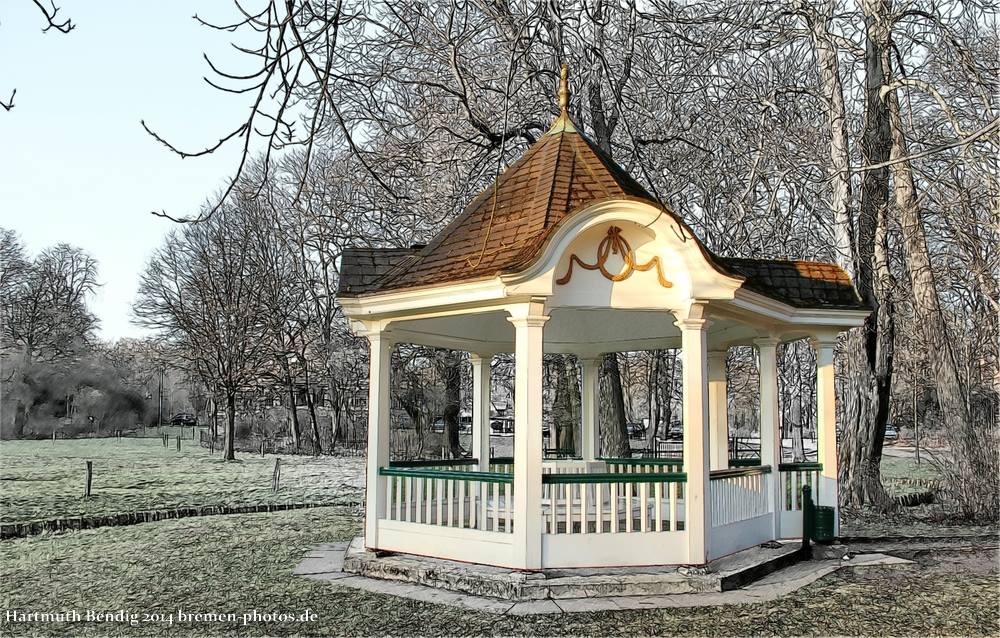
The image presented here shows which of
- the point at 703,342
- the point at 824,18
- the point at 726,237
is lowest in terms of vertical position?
the point at 703,342

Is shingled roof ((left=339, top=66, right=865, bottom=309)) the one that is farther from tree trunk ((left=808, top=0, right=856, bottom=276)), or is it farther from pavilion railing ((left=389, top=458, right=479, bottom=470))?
tree trunk ((left=808, top=0, right=856, bottom=276))

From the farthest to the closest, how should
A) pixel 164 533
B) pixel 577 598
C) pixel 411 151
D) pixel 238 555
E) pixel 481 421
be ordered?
pixel 411 151 → pixel 164 533 → pixel 481 421 → pixel 238 555 → pixel 577 598

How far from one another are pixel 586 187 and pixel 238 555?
250 inches

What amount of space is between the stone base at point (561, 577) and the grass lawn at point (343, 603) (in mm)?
527

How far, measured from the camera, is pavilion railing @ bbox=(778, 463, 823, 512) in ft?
33.8

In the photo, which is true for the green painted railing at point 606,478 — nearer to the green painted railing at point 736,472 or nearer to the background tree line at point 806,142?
the green painted railing at point 736,472

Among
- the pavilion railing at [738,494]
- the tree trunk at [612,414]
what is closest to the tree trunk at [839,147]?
the tree trunk at [612,414]

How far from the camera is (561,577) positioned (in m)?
7.93

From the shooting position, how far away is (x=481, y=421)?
38.7 feet

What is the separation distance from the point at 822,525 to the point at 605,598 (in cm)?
374

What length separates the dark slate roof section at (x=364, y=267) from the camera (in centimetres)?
962

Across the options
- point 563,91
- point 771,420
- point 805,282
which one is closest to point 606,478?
point 771,420

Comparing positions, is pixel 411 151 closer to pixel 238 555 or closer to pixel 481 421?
pixel 481 421

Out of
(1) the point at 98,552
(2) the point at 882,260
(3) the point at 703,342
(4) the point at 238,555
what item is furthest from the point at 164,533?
(2) the point at 882,260
